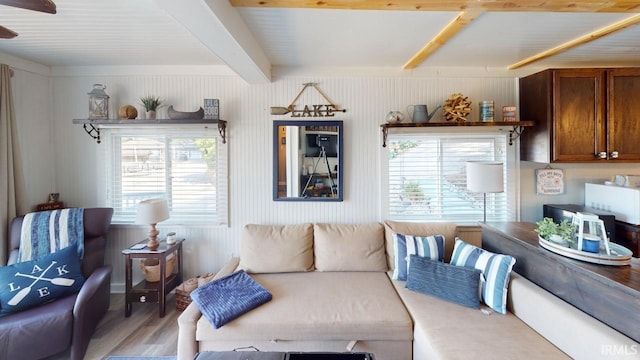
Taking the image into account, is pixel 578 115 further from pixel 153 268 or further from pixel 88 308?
pixel 88 308

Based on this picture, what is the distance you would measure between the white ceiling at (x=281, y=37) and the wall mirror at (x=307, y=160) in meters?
0.61

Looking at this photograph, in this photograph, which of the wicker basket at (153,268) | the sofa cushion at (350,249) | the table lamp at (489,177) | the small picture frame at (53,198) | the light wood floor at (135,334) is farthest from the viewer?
the small picture frame at (53,198)

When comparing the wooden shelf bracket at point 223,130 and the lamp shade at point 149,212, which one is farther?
the wooden shelf bracket at point 223,130

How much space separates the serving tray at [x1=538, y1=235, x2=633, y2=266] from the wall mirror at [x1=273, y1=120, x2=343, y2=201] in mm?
1724

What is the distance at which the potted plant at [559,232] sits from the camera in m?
1.60

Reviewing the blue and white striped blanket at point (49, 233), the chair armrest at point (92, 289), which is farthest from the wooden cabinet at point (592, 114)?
the blue and white striped blanket at point (49, 233)

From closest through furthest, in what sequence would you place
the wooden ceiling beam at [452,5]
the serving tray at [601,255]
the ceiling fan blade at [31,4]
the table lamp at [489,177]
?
1. the ceiling fan blade at [31,4]
2. the serving tray at [601,255]
3. the wooden ceiling beam at [452,5]
4. the table lamp at [489,177]

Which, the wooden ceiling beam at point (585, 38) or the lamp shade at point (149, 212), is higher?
the wooden ceiling beam at point (585, 38)

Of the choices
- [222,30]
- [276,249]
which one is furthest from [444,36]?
[276,249]

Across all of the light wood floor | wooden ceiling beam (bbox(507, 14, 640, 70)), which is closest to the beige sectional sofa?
the light wood floor

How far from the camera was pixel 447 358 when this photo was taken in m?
1.35

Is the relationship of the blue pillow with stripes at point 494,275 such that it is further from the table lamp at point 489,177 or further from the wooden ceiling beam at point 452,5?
the wooden ceiling beam at point 452,5

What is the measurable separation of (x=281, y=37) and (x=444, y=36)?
128cm

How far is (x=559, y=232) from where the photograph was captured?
1.65m
